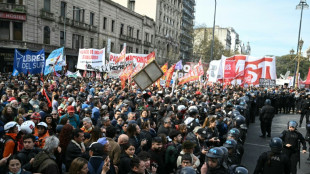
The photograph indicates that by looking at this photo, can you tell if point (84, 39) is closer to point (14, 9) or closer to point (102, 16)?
point (102, 16)

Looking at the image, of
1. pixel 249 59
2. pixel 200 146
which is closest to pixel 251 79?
pixel 249 59

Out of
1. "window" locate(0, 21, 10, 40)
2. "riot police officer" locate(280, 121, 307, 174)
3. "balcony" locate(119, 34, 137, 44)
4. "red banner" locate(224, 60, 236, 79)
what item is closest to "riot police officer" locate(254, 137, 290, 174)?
"riot police officer" locate(280, 121, 307, 174)

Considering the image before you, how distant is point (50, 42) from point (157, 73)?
2575 cm

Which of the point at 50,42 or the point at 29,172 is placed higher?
the point at 50,42

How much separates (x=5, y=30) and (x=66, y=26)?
7825mm

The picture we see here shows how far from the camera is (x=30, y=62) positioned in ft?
39.4

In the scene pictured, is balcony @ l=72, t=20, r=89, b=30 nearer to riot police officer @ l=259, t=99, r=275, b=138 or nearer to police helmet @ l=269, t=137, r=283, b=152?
riot police officer @ l=259, t=99, r=275, b=138

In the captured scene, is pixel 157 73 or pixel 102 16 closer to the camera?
pixel 157 73

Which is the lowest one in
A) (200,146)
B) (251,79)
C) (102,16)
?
(200,146)

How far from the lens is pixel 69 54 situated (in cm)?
3269

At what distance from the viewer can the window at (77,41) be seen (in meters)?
34.4

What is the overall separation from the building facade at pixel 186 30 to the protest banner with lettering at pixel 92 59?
2162 inches

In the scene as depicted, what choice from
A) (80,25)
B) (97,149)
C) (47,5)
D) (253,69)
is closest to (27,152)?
(97,149)

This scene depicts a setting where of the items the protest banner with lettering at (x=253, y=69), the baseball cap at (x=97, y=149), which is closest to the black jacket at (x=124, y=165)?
the baseball cap at (x=97, y=149)
